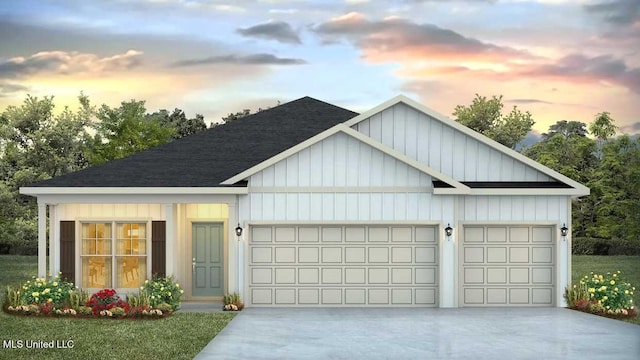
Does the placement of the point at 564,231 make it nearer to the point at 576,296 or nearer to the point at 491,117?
the point at 576,296

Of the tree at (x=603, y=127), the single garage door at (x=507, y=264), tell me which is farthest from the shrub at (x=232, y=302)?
the tree at (x=603, y=127)

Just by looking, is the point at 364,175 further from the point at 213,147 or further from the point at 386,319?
the point at 213,147

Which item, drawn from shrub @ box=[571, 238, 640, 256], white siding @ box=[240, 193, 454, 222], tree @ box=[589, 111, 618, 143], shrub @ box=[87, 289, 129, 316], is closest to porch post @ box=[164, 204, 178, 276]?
shrub @ box=[87, 289, 129, 316]

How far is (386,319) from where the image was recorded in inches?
736

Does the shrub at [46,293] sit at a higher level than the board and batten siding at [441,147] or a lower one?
lower

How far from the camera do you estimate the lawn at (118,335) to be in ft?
47.7

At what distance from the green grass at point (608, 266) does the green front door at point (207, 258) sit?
13375mm

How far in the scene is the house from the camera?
20344mm

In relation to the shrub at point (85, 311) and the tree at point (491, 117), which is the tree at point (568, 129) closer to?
the tree at point (491, 117)

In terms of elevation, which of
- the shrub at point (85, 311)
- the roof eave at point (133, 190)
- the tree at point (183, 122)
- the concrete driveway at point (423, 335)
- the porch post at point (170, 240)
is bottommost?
the concrete driveway at point (423, 335)

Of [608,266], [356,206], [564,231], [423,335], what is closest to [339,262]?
[356,206]

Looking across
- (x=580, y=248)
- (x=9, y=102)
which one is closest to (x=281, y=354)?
(x=580, y=248)

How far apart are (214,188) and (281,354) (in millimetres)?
6884

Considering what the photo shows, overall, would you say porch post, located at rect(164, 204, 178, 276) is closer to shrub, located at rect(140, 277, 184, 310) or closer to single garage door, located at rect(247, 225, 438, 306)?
shrub, located at rect(140, 277, 184, 310)
